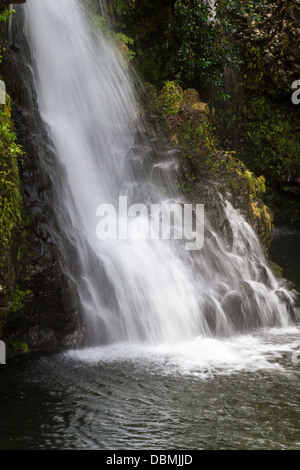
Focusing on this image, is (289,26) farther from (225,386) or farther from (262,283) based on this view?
(225,386)

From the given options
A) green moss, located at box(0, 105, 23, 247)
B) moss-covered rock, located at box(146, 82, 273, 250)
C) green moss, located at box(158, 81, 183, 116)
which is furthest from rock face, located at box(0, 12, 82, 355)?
green moss, located at box(158, 81, 183, 116)

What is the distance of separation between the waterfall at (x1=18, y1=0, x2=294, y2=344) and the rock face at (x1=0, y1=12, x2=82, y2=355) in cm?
25

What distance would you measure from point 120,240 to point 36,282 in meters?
1.97

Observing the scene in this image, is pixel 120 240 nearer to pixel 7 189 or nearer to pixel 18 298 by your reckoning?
pixel 18 298

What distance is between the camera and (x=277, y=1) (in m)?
12.1

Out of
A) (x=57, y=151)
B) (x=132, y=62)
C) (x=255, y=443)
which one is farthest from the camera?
(x=132, y=62)

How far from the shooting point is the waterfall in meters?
6.96

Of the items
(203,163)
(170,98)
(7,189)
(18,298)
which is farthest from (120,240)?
(170,98)

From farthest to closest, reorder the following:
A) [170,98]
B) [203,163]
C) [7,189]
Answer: [170,98]
[203,163]
[7,189]

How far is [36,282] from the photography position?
626 cm

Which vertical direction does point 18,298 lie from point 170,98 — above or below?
below

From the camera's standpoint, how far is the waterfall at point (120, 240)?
22.8 feet
